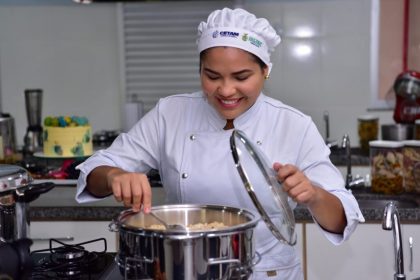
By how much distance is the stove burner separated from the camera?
1.47 meters

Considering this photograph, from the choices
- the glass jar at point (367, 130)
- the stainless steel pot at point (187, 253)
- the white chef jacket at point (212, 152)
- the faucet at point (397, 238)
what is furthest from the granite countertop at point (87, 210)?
the glass jar at point (367, 130)

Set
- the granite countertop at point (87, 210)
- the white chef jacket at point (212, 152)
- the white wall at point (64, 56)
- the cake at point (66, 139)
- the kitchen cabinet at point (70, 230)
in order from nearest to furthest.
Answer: the white chef jacket at point (212, 152), the granite countertop at point (87, 210), the kitchen cabinet at point (70, 230), the cake at point (66, 139), the white wall at point (64, 56)

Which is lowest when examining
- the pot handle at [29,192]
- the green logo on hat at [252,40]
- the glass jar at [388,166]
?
the glass jar at [388,166]

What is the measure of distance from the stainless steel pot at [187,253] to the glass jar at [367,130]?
2.91 metres

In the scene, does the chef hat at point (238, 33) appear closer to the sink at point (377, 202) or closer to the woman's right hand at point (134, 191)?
the woman's right hand at point (134, 191)

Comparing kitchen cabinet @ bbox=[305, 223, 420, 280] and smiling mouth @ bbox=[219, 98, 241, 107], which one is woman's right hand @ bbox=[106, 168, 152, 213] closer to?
smiling mouth @ bbox=[219, 98, 241, 107]

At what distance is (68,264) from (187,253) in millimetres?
523

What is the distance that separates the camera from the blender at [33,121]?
12.1 ft

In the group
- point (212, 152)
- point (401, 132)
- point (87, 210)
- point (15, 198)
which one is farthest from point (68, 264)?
point (401, 132)

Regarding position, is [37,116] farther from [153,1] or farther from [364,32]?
[364,32]

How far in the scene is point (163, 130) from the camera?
174 cm

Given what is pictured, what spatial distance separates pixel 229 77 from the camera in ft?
4.77

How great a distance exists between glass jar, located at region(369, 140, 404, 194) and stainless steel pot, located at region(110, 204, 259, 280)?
1643 millimetres

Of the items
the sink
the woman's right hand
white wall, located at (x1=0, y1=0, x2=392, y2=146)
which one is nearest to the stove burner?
the woman's right hand
